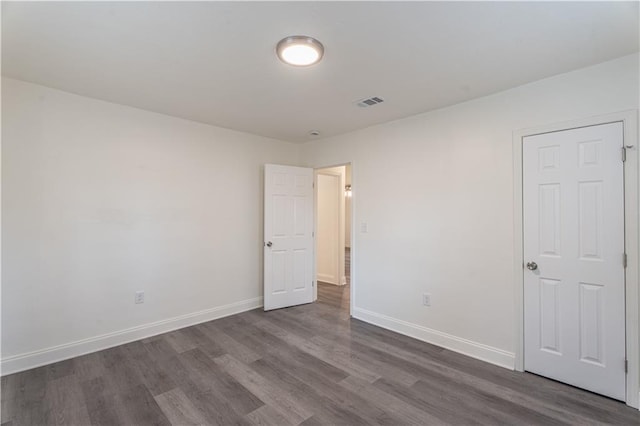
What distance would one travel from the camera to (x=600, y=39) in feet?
6.19

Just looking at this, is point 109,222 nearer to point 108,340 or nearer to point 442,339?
point 108,340

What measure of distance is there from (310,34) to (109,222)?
2.72 m

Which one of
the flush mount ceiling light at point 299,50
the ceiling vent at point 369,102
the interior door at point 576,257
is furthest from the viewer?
the ceiling vent at point 369,102

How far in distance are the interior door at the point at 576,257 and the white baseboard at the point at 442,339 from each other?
20 cm

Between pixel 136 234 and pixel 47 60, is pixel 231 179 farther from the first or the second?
pixel 47 60

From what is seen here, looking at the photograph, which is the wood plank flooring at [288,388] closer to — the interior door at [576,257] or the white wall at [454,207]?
the interior door at [576,257]

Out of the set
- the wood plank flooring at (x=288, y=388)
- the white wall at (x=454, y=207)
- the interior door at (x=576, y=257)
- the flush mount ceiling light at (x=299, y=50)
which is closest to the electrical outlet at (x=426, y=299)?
the white wall at (x=454, y=207)

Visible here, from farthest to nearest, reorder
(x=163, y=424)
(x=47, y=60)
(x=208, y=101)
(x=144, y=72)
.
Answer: (x=208, y=101)
(x=144, y=72)
(x=47, y=60)
(x=163, y=424)

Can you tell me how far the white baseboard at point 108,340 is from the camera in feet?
8.16

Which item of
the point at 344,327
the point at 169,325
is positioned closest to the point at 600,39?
the point at 344,327

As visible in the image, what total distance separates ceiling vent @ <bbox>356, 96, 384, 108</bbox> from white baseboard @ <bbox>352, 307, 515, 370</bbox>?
247cm

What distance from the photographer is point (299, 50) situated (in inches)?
77.7

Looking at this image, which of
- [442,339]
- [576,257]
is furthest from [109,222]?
[576,257]

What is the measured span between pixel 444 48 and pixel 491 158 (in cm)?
124
